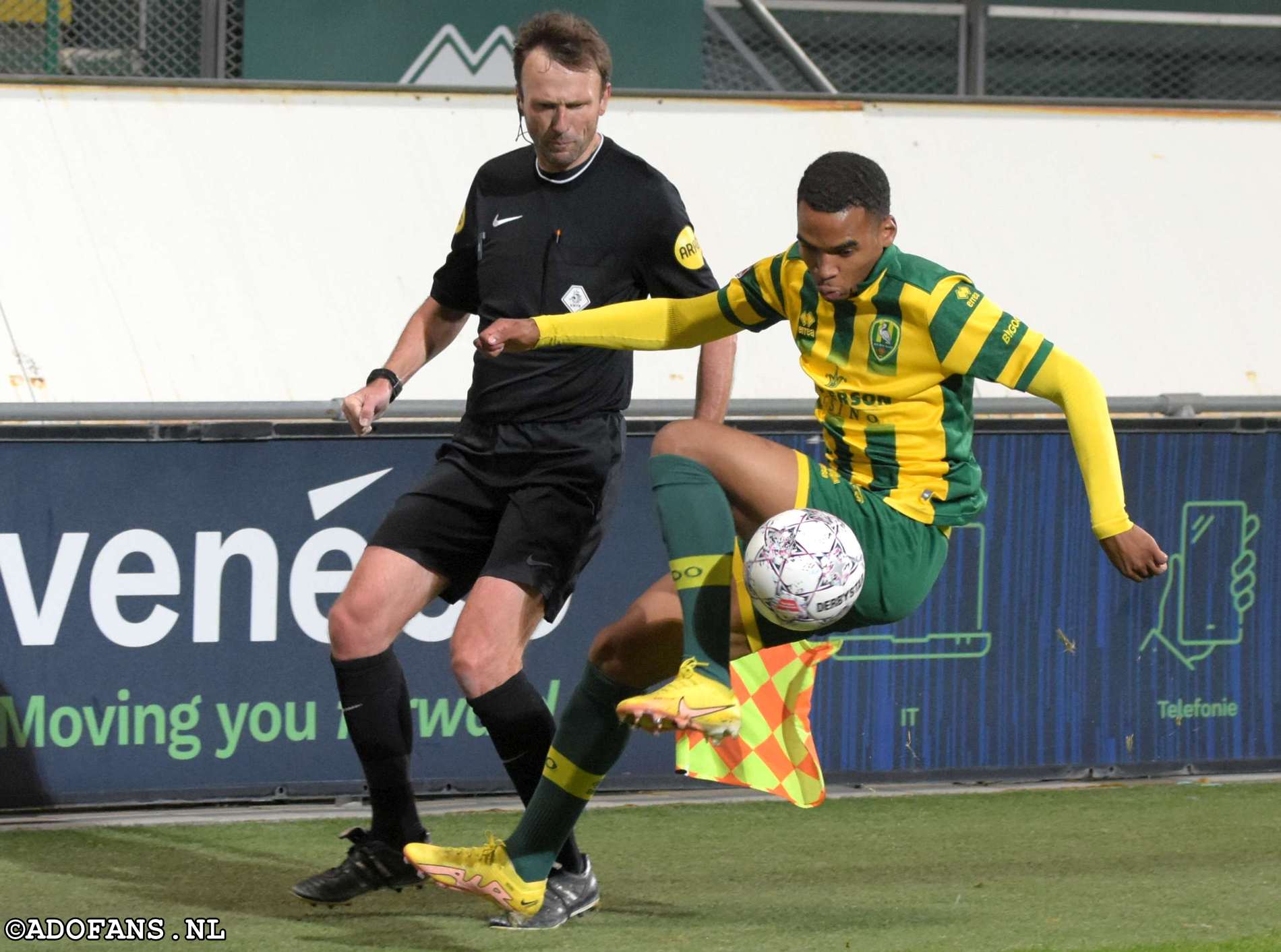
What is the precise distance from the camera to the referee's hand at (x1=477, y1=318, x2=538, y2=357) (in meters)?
4.35

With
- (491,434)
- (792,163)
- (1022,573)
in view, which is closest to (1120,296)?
(792,163)

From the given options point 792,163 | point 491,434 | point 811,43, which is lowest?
point 491,434

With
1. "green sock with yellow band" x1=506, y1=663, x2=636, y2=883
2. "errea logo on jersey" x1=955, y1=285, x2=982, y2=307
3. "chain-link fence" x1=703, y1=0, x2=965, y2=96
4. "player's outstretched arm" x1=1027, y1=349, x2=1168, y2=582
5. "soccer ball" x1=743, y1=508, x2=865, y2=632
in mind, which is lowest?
"green sock with yellow band" x1=506, y1=663, x2=636, y2=883

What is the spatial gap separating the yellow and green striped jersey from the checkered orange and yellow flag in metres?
0.48

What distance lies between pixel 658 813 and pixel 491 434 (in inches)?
78.8

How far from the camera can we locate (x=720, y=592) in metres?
4.18

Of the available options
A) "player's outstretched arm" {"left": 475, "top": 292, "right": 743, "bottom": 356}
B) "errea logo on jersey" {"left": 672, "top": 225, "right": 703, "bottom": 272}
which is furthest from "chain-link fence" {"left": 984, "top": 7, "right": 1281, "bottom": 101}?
"player's outstretched arm" {"left": 475, "top": 292, "right": 743, "bottom": 356}

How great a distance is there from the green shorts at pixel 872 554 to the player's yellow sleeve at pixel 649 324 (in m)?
0.44

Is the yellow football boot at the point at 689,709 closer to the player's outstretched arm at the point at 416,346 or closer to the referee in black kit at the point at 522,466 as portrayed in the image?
the referee in black kit at the point at 522,466

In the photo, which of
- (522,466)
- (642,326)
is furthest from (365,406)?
(642,326)

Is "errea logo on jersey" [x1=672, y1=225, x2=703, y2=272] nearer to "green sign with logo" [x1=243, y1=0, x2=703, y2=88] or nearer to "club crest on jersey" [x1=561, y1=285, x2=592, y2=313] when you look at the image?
"club crest on jersey" [x1=561, y1=285, x2=592, y2=313]

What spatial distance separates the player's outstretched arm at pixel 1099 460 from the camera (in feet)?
13.3

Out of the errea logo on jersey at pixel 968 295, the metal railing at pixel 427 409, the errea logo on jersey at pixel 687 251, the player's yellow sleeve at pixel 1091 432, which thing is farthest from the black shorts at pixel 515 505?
the metal railing at pixel 427 409

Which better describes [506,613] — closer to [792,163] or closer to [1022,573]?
[1022,573]
